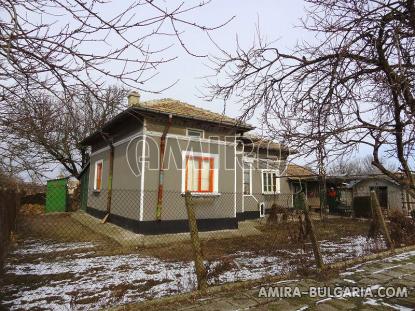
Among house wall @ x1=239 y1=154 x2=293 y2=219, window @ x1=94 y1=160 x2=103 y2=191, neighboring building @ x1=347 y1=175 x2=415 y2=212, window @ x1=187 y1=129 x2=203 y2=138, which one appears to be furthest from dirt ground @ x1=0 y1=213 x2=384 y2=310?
neighboring building @ x1=347 y1=175 x2=415 y2=212

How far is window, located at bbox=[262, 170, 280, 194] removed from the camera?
58.5 feet

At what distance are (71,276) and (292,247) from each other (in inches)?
215

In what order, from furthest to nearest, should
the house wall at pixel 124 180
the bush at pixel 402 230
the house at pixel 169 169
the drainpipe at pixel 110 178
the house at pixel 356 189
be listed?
the house at pixel 356 189 → the drainpipe at pixel 110 178 → the house wall at pixel 124 180 → the house at pixel 169 169 → the bush at pixel 402 230

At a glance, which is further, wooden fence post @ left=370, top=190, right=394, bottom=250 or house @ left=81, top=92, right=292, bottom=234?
house @ left=81, top=92, right=292, bottom=234

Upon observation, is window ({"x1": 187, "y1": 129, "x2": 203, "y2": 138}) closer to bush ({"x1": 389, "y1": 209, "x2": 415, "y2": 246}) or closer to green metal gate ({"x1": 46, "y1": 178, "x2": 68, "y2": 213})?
bush ({"x1": 389, "y1": 209, "x2": 415, "y2": 246})

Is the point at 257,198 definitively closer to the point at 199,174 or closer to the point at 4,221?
the point at 199,174

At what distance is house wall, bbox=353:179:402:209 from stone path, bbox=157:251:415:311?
67.0 ft

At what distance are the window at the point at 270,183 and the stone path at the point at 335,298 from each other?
1270cm

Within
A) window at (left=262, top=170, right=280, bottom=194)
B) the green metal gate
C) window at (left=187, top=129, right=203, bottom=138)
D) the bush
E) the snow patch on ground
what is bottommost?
the snow patch on ground

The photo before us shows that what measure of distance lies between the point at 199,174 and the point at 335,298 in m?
7.80

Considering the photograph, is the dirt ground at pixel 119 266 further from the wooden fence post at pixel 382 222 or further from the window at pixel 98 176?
the window at pixel 98 176

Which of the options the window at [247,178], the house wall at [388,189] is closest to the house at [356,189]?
the house wall at [388,189]

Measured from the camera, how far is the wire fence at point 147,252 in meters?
4.46

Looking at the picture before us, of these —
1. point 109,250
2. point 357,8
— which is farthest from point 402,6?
point 109,250
